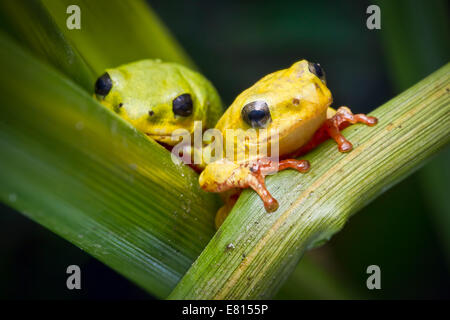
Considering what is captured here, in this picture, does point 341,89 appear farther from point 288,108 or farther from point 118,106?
point 118,106

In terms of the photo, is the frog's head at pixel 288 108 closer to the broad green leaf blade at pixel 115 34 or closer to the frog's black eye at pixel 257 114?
the frog's black eye at pixel 257 114

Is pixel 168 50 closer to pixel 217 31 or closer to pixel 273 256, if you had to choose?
pixel 273 256

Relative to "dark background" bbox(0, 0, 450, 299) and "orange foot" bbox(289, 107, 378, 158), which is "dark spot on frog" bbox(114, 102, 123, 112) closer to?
"orange foot" bbox(289, 107, 378, 158)

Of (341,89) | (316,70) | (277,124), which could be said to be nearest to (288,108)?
(277,124)

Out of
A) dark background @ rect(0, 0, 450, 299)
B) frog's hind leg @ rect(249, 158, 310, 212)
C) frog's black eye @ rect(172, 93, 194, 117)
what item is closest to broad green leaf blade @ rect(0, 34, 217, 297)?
frog's hind leg @ rect(249, 158, 310, 212)

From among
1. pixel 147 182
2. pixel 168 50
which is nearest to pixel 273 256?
pixel 147 182

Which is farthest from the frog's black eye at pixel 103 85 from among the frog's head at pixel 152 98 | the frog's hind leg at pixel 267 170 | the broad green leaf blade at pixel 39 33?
the frog's hind leg at pixel 267 170
